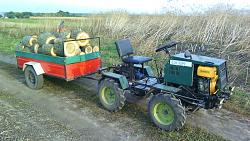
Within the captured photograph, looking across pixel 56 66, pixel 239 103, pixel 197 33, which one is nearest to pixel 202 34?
pixel 197 33

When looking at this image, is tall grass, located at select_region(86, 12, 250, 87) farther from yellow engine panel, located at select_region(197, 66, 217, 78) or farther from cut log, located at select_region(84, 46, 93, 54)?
cut log, located at select_region(84, 46, 93, 54)

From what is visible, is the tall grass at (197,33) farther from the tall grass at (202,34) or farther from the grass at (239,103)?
the grass at (239,103)

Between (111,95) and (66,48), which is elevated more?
(66,48)

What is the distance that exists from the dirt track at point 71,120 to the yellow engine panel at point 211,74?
2.58ft

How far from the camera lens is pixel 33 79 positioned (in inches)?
300

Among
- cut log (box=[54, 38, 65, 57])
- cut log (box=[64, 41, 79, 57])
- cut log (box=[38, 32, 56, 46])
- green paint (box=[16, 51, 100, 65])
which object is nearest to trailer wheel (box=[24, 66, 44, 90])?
green paint (box=[16, 51, 100, 65])

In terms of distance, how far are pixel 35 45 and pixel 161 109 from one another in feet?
13.7

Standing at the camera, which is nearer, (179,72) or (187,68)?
(187,68)

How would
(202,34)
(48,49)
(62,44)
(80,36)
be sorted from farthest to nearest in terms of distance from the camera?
(202,34) → (80,36) → (48,49) → (62,44)

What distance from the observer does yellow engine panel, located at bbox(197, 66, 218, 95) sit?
468 cm

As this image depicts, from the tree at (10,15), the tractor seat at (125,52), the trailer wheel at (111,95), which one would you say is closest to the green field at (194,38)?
the trailer wheel at (111,95)

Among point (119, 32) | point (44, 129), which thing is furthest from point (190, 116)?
point (119, 32)

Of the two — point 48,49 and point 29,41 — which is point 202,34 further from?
point 29,41

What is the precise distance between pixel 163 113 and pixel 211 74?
42.4 inches
